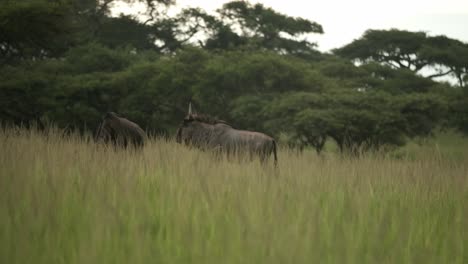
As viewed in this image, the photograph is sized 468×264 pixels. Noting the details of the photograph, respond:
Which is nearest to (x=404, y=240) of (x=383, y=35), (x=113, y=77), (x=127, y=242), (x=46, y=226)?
(x=127, y=242)

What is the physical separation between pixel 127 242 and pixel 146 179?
1869 millimetres

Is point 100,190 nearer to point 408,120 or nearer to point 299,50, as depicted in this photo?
point 408,120

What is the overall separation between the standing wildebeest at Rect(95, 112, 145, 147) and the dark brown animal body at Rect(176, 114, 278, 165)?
0.77 m

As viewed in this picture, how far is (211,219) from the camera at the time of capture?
3535mm

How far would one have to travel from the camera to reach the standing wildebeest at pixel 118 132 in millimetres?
8688

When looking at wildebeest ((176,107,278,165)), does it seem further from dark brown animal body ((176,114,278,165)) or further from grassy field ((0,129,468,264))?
grassy field ((0,129,468,264))

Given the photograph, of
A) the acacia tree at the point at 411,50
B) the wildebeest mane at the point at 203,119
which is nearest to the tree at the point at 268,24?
the acacia tree at the point at 411,50

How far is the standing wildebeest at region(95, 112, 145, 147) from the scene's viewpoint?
8.69 m

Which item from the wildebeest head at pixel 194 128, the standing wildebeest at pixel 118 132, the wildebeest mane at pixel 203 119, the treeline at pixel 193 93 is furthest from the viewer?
the treeline at pixel 193 93

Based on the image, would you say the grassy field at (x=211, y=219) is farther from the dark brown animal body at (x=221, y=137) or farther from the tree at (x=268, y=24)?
the tree at (x=268, y=24)

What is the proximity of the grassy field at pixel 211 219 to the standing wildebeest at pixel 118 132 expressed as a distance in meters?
3.29

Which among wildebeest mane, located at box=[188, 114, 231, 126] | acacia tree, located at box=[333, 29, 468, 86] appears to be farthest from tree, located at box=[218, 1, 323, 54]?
wildebeest mane, located at box=[188, 114, 231, 126]

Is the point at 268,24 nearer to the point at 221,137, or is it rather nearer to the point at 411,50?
the point at 411,50

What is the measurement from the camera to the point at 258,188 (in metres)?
4.75
